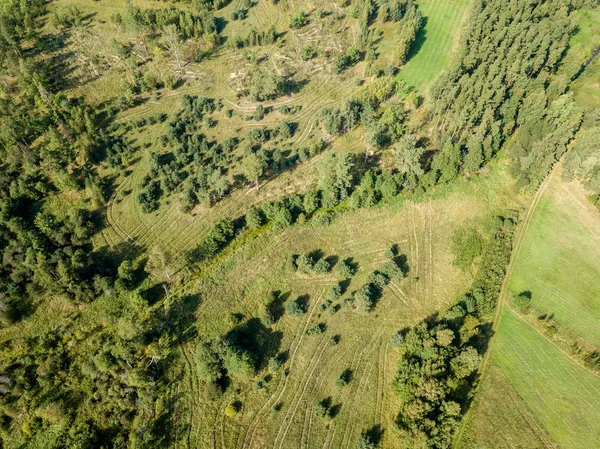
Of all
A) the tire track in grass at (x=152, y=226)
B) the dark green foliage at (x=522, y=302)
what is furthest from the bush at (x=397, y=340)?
the tire track in grass at (x=152, y=226)

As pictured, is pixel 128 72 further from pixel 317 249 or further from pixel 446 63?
pixel 446 63

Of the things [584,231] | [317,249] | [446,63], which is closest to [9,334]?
[317,249]

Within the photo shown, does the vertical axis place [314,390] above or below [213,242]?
below

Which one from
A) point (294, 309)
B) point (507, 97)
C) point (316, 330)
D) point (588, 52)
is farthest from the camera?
point (588, 52)

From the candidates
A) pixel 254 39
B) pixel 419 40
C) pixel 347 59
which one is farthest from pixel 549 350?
pixel 254 39

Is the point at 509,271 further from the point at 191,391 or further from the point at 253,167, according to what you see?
the point at 191,391

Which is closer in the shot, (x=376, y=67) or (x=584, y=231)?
(x=584, y=231)
